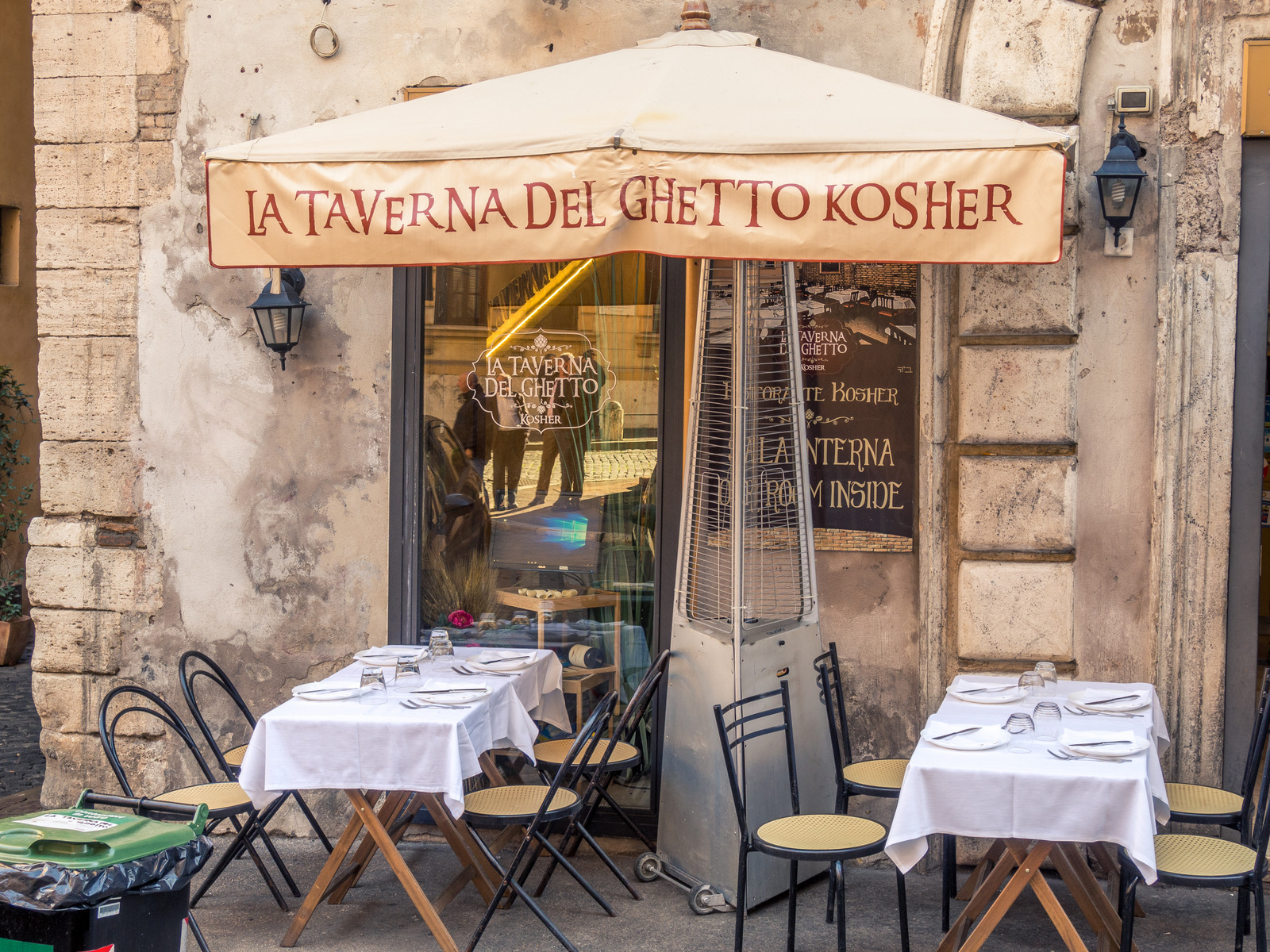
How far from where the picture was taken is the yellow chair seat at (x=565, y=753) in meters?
4.66

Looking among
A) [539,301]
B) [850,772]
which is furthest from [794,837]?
[539,301]

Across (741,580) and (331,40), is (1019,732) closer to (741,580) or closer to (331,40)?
(741,580)

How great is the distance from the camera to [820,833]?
385 centimetres

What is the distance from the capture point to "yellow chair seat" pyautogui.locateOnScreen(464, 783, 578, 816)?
4.12 metres

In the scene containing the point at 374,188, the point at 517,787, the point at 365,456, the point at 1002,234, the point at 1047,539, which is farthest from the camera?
the point at 365,456

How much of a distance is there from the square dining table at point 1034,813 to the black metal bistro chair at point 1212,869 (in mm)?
127

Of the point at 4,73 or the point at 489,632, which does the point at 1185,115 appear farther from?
the point at 4,73

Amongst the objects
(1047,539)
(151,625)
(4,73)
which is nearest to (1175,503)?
(1047,539)

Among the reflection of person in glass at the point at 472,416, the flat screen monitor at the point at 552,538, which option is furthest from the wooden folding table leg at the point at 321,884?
the reflection of person in glass at the point at 472,416

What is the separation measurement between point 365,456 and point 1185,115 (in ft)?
11.8

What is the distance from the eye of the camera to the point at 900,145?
3467mm

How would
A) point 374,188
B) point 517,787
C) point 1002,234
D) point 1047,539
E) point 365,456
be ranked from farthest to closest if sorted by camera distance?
1. point 365,456
2. point 1047,539
3. point 517,787
4. point 374,188
5. point 1002,234

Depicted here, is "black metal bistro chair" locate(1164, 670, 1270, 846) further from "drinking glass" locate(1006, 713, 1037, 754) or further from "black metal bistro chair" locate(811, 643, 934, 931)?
"black metal bistro chair" locate(811, 643, 934, 931)

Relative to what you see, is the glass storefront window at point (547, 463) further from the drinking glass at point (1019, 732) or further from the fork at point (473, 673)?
the drinking glass at point (1019, 732)
